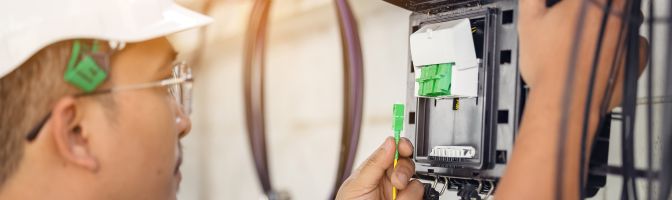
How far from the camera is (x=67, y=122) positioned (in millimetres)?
863

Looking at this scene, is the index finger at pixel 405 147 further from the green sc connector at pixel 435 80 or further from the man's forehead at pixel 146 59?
the man's forehead at pixel 146 59

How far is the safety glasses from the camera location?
860 millimetres

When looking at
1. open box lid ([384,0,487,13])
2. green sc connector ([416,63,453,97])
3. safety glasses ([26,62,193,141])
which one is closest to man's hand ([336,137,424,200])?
green sc connector ([416,63,453,97])

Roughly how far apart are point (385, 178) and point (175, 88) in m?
0.42

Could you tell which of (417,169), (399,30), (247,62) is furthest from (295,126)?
(417,169)

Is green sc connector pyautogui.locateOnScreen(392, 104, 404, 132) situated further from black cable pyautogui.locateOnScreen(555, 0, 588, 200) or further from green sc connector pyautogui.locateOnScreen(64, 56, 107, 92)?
green sc connector pyautogui.locateOnScreen(64, 56, 107, 92)

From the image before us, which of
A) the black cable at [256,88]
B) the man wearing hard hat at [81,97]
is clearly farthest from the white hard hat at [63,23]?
the black cable at [256,88]

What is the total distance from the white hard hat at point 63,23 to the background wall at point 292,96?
1.64 ft

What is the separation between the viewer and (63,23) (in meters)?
0.85

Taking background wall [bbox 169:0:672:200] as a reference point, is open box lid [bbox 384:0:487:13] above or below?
above

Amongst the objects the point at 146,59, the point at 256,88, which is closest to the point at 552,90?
the point at 146,59

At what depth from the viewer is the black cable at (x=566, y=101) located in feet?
2.01

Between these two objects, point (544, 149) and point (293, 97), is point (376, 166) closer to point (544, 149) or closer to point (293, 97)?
point (544, 149)

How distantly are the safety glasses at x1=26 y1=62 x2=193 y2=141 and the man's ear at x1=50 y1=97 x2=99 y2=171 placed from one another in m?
0.02
